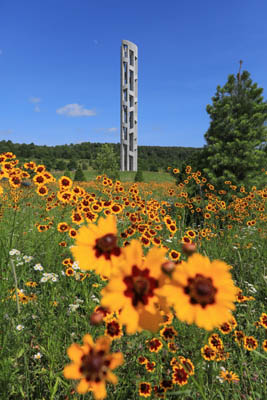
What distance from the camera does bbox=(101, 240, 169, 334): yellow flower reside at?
446 millimetres

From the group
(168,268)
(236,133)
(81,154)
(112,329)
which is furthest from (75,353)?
(81,154)

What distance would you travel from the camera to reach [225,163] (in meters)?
5.95

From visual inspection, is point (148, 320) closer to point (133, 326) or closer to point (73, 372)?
point (133, 326)

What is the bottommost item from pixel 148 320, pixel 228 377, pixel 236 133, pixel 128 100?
pixel 228 377

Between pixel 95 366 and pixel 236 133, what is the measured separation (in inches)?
256

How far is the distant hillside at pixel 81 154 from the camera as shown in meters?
42.0

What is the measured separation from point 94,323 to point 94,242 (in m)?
0.18

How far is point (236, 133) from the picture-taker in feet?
19.6

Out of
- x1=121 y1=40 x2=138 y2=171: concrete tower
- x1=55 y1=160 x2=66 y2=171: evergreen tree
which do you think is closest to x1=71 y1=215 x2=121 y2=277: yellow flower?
x1=121 y1=40 x2=138 y2=171: concrete tower

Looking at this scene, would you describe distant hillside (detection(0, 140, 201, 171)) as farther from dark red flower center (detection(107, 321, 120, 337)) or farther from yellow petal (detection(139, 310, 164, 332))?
yellow petal (detection(139, 310, 164, 332))

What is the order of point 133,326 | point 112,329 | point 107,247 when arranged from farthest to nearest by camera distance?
point 112,329
point 107,247
point 133,326

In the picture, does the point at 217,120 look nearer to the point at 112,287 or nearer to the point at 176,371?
the point at 176,371

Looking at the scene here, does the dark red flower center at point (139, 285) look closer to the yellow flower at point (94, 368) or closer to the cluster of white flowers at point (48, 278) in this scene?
the yellow flower at point (94, 368)

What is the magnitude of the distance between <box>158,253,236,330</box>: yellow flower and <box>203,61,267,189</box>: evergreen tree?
228 inches
